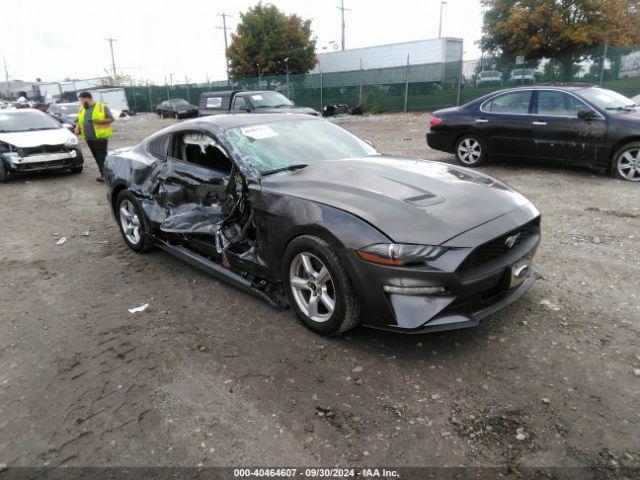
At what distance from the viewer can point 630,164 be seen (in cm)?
763

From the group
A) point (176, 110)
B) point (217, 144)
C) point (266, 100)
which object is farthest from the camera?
point (176, 110)

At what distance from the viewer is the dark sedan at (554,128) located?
7.59 m

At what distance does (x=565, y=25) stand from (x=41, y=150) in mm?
24527

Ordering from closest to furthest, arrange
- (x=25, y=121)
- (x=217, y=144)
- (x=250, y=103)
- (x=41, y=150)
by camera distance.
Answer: (x=217, y=144), (x=41, y=150), (x=25, y=121), (x=250, y=103)

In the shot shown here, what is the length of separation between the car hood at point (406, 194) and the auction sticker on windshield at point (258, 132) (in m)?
0.56

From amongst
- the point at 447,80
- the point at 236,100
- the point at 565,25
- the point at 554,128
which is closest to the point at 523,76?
the point at 447,80

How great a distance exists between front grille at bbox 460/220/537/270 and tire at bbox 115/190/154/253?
338 cm

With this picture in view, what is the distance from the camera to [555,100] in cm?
810

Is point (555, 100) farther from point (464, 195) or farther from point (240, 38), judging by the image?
point (240, 38)

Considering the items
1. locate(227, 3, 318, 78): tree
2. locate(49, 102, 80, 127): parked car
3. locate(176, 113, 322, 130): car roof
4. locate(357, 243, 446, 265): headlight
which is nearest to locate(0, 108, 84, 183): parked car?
locate(176, 113, 322, 130): car roof

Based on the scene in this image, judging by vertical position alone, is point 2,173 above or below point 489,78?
below

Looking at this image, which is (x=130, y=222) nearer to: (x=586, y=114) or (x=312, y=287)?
(x=312, y=287)

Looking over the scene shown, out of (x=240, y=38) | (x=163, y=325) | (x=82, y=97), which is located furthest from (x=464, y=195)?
(x=240, y=38)

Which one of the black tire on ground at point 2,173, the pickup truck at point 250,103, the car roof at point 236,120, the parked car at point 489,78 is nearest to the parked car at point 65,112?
the pickup truck at point 250,103
